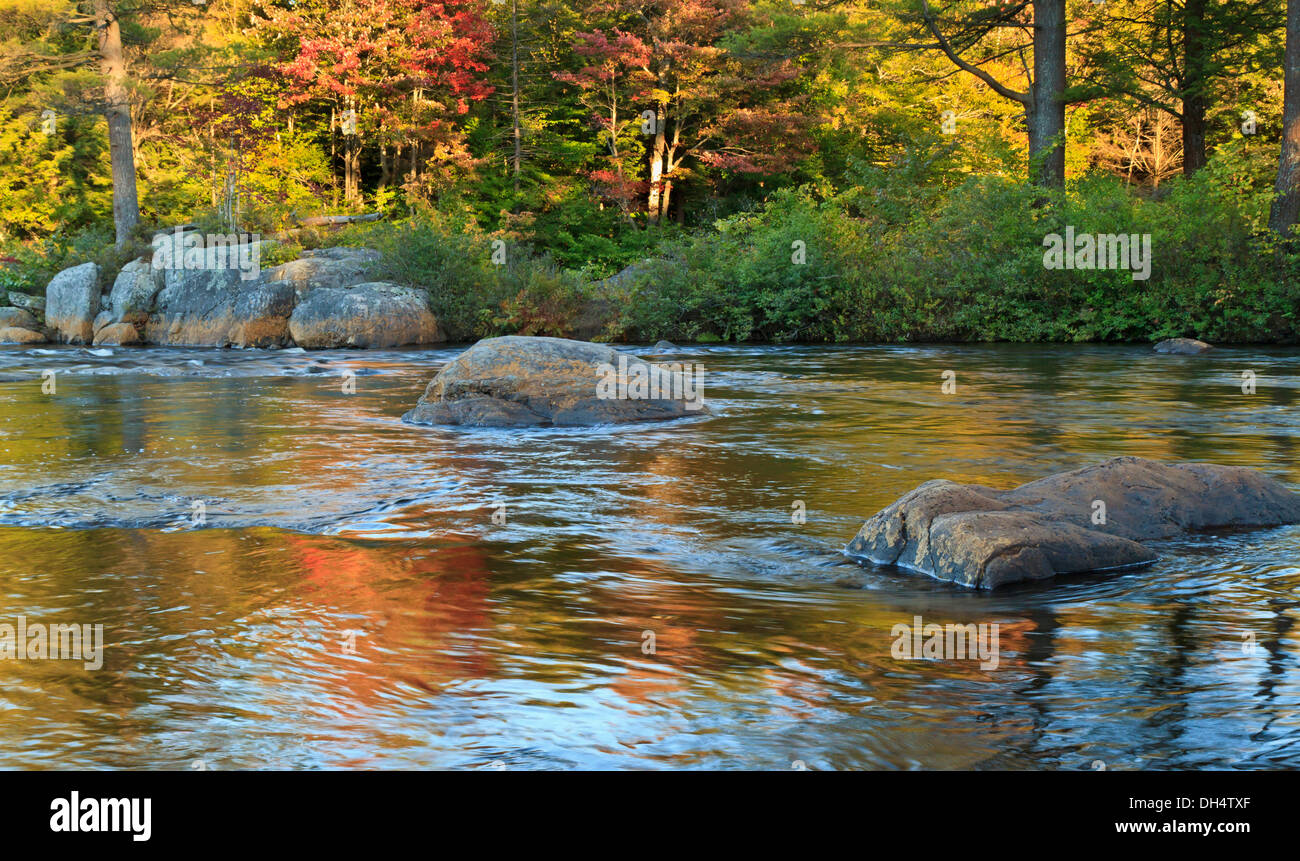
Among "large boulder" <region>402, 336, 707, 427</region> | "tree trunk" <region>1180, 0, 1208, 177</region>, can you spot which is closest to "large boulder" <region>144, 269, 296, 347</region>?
"large boulder" <region>402, 336, 707, 427</region>

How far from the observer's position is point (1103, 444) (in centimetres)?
1054

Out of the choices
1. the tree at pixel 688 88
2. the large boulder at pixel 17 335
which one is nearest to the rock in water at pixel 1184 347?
the tree at pixel 688 88

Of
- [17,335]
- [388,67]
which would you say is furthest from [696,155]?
[17,335]

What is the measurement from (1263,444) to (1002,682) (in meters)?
7.00

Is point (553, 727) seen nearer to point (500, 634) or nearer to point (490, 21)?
point (500, 634)

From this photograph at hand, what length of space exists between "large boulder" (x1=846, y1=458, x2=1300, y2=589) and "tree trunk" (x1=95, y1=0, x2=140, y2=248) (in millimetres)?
23444

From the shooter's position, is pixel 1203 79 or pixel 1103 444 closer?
pixel 1103 444

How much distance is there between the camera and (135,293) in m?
24.0

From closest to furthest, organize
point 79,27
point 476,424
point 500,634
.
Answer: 1. point 500,634
2. point 476,424
3. point 79,27

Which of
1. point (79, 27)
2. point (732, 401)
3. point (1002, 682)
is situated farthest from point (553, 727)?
point (79, 27)

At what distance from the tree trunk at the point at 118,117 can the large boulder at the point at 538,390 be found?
16659mm

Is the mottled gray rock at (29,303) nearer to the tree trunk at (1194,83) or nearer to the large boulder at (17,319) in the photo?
the large boulder at (17,319)

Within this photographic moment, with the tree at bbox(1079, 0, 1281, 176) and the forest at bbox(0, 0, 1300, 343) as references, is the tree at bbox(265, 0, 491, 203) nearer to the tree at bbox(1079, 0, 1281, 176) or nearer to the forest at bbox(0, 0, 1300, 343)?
the forest at bbox(0, 0, 1300, 343)
